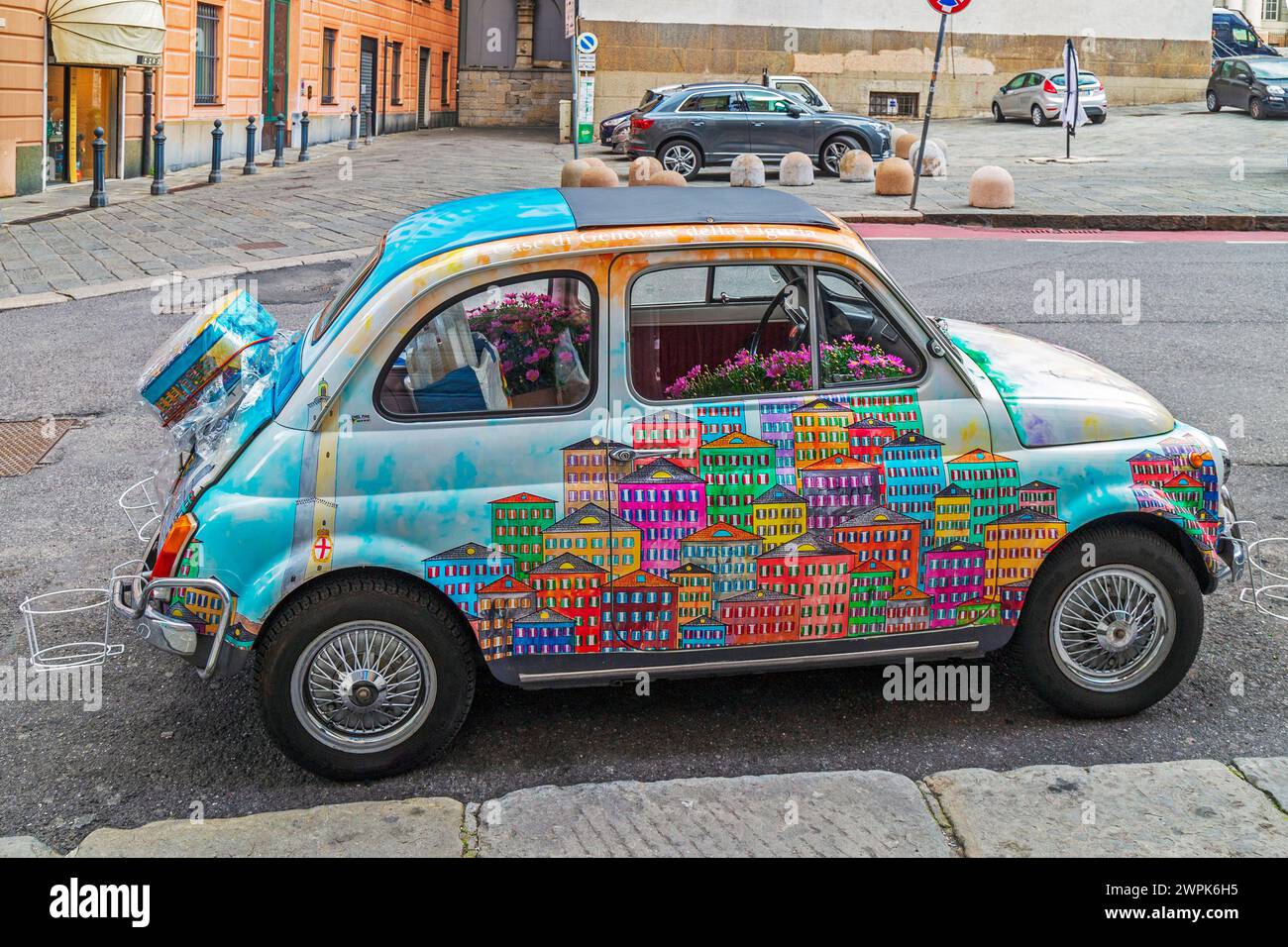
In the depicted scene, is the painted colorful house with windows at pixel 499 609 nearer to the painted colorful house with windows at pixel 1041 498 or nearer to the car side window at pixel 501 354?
the car side window at pixel 501 354

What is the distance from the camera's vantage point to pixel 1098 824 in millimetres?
3971

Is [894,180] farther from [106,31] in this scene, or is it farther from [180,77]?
[180,77]

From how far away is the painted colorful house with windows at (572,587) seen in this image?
429 centimetres

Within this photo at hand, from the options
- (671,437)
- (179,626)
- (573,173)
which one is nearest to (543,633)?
(671,437)

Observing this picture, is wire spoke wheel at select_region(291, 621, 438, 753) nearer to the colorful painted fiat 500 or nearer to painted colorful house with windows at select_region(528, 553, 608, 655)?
the colorful painted fiat 500

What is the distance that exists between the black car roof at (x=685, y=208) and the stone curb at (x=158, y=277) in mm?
8708

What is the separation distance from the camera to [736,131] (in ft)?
76.4

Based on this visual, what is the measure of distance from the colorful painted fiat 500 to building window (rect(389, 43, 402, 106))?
132 feet

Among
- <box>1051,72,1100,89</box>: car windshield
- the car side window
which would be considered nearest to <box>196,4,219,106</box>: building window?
<box>1051,72,1100,89</box>: car windshield

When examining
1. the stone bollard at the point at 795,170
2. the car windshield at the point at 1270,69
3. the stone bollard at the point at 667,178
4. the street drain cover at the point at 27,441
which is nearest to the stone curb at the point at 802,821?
the street drain cover at the point at 27,441

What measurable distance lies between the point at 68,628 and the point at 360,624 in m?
1.94

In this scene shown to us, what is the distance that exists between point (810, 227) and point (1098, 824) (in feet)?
6.75

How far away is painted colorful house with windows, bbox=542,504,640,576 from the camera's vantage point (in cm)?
428

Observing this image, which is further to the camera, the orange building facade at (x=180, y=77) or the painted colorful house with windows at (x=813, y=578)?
the orange building facade at (x=180, y=77)
